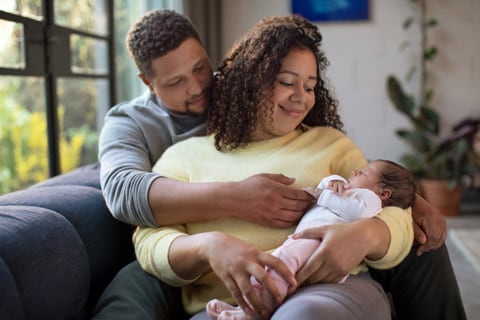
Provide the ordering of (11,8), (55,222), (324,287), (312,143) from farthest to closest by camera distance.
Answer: (11,8) → (312,143) → (55,222) → (324,287)

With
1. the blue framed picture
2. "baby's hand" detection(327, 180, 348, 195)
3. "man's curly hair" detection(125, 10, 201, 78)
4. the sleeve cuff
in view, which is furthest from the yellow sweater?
the blue framed picture

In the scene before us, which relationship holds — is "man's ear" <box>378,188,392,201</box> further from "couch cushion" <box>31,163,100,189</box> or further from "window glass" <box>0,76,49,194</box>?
"window glass" <box>0,76,49,194</box>

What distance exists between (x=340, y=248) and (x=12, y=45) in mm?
1476

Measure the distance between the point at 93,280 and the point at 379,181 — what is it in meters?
0.72

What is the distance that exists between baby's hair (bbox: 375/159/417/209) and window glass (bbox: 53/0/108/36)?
1670mm

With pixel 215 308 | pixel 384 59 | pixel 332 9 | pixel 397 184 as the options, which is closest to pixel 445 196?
pixel 384 59

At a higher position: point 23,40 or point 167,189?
point 23,40

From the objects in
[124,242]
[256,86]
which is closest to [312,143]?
[256,86]

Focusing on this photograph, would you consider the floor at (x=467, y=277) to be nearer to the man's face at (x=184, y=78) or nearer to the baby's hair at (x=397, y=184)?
the baby's hair at (x=397, y=184)

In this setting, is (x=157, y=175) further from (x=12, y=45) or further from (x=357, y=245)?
(x=12, y=45)

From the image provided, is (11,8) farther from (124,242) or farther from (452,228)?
(452,228)

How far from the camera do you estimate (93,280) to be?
142cm

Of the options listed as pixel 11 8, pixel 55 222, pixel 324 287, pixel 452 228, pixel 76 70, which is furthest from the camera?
pixel 452 228

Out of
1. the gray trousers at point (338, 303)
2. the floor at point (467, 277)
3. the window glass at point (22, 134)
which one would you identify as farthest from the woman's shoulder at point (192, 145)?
the floor at point (467, 277)
